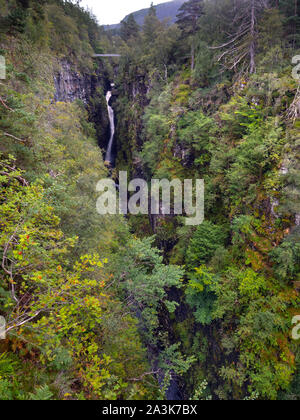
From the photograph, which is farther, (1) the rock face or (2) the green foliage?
(1) the rock face

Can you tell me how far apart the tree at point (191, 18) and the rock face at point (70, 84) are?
13482 millimetres

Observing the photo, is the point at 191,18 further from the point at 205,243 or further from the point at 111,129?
the point at 205,243

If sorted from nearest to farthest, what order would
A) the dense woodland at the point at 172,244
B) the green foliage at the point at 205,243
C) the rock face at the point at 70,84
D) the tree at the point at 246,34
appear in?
the dense woodland at the point at 172,244, the green foliage at the point at 205,243, the tree at the point at 246,34, the rock face at the point at 70,84

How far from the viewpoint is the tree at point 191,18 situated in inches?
868

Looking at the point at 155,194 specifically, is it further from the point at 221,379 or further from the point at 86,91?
the point at 86,91

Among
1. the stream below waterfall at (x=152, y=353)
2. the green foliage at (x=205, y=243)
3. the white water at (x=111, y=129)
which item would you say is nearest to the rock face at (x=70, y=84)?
the white water at (x=111, y=129)

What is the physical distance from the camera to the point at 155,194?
18.6 meters

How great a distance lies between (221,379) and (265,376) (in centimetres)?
291

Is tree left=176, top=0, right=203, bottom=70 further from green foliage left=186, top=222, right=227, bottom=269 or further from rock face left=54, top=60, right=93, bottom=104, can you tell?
green foliage left=186, top=222, right=227, bottom=269

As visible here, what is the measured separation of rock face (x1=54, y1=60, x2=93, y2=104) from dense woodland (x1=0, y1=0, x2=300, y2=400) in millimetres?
4944

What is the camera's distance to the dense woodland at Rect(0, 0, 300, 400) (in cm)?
469

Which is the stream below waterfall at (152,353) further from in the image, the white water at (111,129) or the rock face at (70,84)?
the rock face at (70,84)

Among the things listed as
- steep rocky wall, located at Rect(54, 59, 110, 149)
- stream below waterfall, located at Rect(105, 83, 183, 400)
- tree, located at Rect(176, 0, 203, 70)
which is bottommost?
stream below waterfall, located at Rect(105, 83, 183, 400)

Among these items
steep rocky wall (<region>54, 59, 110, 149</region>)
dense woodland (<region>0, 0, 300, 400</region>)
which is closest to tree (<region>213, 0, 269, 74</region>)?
dense woodland (<region>0, 0, 300, 400</region>)
